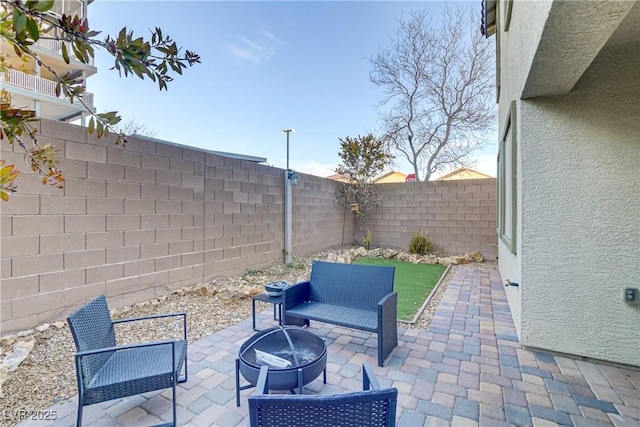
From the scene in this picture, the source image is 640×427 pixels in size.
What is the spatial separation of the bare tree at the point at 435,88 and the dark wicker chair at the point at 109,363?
1331 cm

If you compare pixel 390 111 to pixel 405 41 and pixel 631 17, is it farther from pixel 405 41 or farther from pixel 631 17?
pixel 631 17

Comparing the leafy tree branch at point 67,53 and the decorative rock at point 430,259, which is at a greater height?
the leafy tree branch at point 67,53

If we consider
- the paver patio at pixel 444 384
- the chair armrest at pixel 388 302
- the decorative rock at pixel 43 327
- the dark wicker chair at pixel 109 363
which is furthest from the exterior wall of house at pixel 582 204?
the decorative rock at pixel 43 327

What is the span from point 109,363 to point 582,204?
4.42 metres

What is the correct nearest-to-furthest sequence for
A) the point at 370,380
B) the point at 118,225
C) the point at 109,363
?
the point at 370,380 → the point at 109,363 → the point at 118,225

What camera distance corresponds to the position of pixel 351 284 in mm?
3604

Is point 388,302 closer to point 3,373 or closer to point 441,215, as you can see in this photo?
point 3,373

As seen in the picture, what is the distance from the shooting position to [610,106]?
Result: 2.93m

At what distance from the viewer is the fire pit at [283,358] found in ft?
7.04

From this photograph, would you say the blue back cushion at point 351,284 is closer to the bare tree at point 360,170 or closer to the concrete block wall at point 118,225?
the concrete block wall at point 118,225

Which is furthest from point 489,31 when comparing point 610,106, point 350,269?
point 350,269

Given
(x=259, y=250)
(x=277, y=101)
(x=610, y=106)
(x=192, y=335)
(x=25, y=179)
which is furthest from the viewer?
(x=277, y=101)

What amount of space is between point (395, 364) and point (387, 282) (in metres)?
0.82

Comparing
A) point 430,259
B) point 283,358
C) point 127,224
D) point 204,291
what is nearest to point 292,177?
point 204,291
